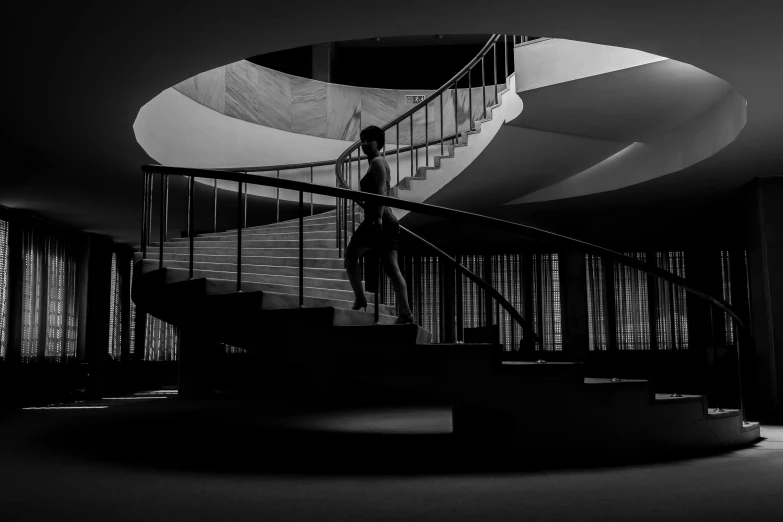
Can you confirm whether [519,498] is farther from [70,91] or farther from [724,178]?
[724,178]

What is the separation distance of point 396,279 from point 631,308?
10036 mm

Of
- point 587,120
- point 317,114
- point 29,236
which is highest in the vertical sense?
point 317,114

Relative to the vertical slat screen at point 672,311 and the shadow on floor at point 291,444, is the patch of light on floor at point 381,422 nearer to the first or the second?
the shadow on floor at point 291,444

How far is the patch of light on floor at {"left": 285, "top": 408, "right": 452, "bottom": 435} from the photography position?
6844 mm

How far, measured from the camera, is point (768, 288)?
863 centimetres

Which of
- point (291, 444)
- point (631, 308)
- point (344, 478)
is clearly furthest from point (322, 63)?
point (344, 478)

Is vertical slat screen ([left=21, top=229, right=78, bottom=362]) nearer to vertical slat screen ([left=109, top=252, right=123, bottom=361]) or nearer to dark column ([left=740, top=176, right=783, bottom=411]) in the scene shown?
vertical slat screen ([left=109, top=252, right=123, bottom=361])

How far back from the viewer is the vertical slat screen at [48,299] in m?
10.8

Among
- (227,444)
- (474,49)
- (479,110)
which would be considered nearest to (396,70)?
(474,49)

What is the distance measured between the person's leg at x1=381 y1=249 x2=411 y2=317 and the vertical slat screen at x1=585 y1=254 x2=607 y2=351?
9.56 metres

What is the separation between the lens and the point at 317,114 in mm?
11477

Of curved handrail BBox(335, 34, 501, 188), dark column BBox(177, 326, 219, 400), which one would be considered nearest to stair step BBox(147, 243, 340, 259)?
curved handrail BBox(335, 34, 501, 188)

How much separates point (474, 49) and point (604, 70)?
8487 mm

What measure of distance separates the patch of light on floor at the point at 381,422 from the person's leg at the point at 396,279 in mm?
1850
